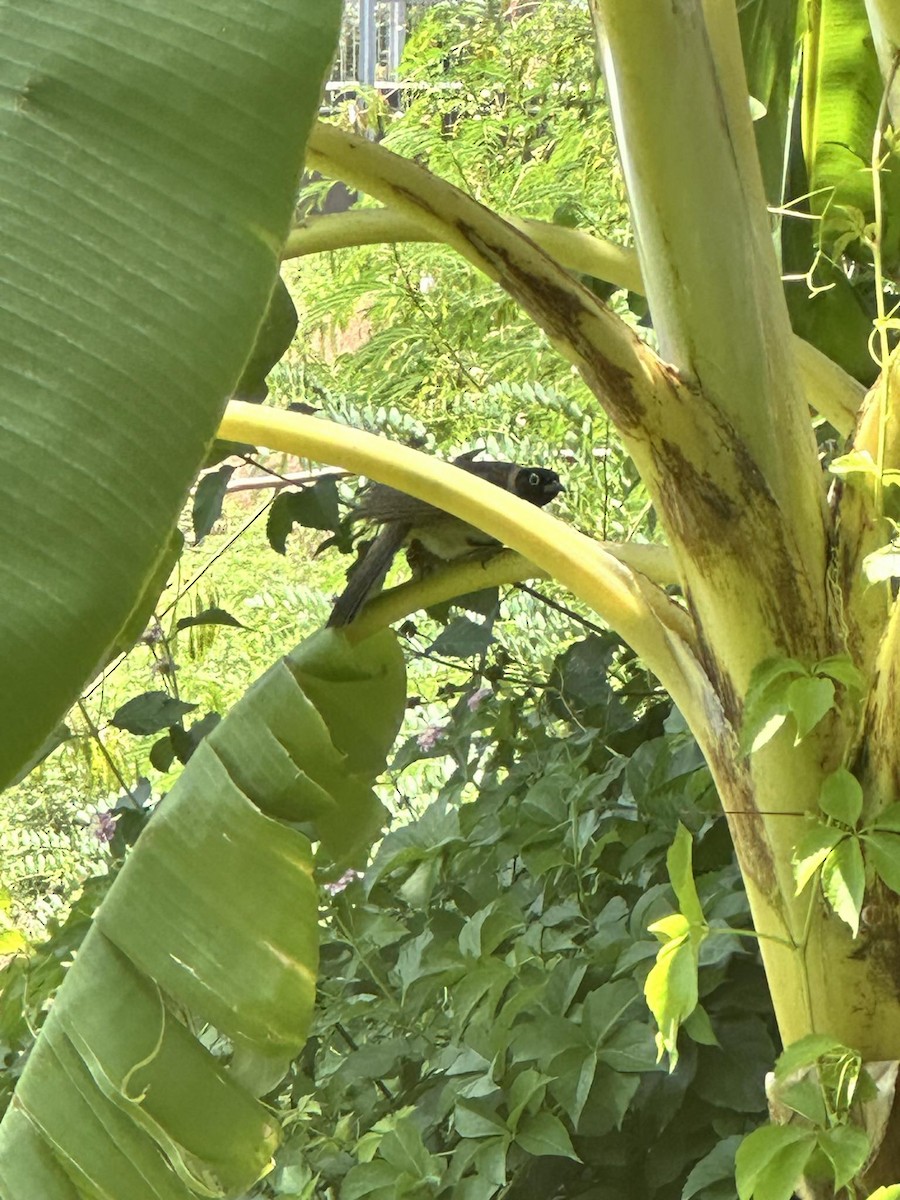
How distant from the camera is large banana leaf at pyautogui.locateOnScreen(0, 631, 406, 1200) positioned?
0.73 meters

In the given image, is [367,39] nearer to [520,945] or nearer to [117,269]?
[520,945]

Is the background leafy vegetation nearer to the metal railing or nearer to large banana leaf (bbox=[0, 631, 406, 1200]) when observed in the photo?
large banana leaf (bbox=[0, 631, 406, 1200])

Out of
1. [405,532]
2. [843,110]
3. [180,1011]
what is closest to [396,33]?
[405,532]

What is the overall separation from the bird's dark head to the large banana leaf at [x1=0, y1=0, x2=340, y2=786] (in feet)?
3.49

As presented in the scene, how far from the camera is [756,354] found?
0.68m

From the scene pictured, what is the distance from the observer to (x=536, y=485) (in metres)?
1.48

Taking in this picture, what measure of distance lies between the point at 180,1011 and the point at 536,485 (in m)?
0.86

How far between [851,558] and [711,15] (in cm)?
33

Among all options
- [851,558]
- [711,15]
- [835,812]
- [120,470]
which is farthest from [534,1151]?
[711,15]

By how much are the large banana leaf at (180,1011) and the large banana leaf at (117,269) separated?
0.44 metres

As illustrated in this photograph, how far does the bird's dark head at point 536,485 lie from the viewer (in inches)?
57.7

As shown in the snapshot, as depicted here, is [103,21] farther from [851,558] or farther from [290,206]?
[851,558]

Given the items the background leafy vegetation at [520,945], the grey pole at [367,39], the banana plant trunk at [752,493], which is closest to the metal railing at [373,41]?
the grey pole at [367,39]

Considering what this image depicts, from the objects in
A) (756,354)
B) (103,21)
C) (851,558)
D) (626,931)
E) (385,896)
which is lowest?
(385,896)
